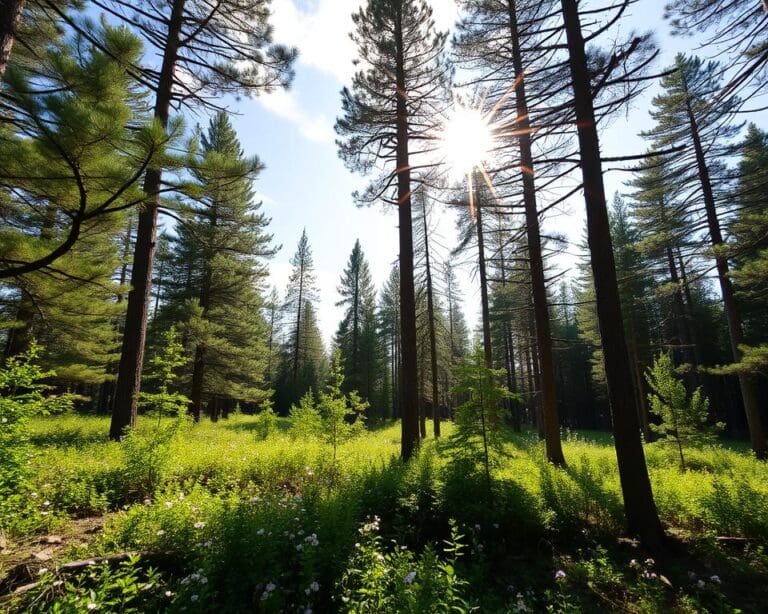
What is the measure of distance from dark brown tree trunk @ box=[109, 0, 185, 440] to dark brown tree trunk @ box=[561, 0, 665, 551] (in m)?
7.78

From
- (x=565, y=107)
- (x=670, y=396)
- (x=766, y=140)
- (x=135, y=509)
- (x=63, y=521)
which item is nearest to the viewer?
(x=135, y=509)

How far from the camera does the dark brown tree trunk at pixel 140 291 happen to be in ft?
24.1

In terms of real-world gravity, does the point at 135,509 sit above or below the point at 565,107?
below

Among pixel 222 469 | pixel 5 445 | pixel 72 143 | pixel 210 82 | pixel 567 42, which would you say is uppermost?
pixel 210 82

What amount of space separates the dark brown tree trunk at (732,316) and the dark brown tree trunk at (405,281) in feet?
29.2

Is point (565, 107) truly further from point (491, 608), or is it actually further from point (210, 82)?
point (210, 82)

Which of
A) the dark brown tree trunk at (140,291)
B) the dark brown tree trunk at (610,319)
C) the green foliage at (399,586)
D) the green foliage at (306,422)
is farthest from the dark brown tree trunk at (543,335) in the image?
the dark brown tree trunk at (140,291)

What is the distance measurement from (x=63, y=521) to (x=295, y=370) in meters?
27.2

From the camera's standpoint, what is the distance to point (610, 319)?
508cm

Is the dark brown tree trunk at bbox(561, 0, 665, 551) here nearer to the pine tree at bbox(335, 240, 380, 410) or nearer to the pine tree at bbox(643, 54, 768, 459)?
the pine tree at bbox(643, 54, 768, 459)

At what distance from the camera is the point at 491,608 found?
3314 millimetres

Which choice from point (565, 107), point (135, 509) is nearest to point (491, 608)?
point (135, 509)

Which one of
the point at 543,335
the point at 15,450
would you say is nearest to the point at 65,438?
the point at 15,450

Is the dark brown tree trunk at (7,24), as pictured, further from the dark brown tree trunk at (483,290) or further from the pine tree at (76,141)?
the dark brown tree trunk at (483,290)
